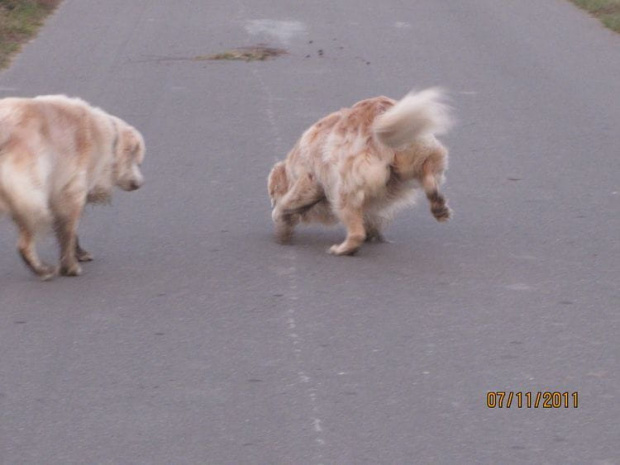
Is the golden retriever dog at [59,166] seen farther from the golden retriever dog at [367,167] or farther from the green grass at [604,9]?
the green grass at [604,9]

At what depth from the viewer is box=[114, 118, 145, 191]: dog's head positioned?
7.63 meters

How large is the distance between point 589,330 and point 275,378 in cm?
175

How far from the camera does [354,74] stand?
13219 millimetres

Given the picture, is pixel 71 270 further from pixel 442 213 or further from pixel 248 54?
pixel 248 54

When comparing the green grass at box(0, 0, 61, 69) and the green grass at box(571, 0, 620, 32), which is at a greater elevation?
the green grass at box(571, 0, 620, 32)

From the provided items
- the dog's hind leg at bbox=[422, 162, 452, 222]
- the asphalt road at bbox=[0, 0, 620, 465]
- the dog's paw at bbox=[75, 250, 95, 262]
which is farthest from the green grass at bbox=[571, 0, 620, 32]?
the dog's paw at bbox=[75, 250, 95, 262]

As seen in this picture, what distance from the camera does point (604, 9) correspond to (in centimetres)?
1741

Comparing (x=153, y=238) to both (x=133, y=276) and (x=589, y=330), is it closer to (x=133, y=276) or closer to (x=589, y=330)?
(x=133, y=276)

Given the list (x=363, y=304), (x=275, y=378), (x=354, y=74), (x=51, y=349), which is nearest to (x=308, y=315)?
(x=363, y=304)

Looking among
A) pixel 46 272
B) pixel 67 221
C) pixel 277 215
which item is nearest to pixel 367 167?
pixel 277 215

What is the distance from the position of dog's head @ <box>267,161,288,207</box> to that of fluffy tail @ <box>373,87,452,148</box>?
108 centimetres

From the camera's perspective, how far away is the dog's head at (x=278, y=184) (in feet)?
26.5

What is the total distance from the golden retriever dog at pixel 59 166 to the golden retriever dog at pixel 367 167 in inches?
42.7
